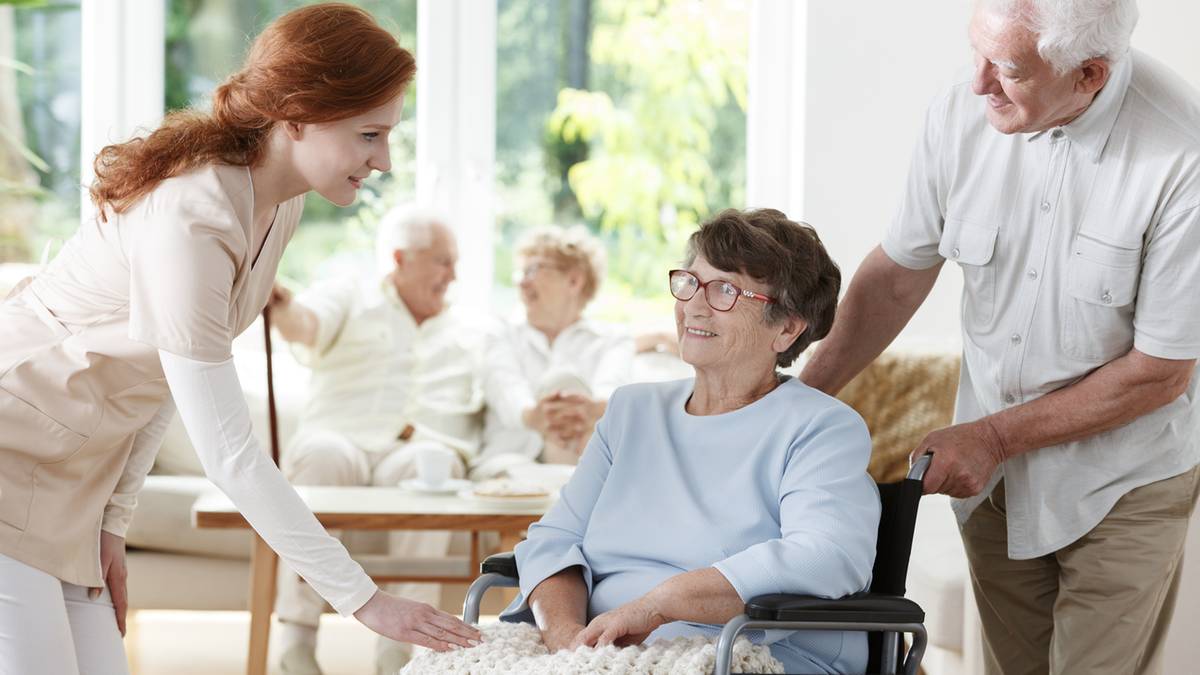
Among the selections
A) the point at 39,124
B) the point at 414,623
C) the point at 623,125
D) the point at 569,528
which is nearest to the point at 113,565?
the point at 414,623

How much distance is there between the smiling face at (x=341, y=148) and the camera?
1.63 metres

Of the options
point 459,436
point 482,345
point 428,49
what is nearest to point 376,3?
point 428,49

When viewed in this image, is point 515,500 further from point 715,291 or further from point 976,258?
point 976,258

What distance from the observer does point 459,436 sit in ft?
14.5

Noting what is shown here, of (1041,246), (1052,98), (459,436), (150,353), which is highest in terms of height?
(1052,98)

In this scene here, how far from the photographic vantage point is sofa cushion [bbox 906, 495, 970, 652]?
9.47 feet

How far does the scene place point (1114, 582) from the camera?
74.4 inches

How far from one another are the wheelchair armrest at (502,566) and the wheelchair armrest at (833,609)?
47 centimetres

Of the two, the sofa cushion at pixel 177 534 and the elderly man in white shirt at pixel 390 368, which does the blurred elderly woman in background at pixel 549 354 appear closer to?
the elderly man in white shirt at pixel 390 368

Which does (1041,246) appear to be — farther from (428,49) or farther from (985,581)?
(428,49)

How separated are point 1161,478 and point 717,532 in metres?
0.66

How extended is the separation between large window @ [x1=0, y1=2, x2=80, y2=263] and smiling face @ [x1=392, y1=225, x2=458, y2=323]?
147 cm

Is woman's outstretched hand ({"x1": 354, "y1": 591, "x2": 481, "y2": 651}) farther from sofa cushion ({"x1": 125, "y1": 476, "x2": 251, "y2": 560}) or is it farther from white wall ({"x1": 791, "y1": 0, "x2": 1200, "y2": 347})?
white wall ({"x1": 791, "y1": 0, "x2": 1200, "y2": 347})

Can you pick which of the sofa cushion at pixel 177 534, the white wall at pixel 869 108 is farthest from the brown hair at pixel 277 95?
the white wall at pixel 869 108
